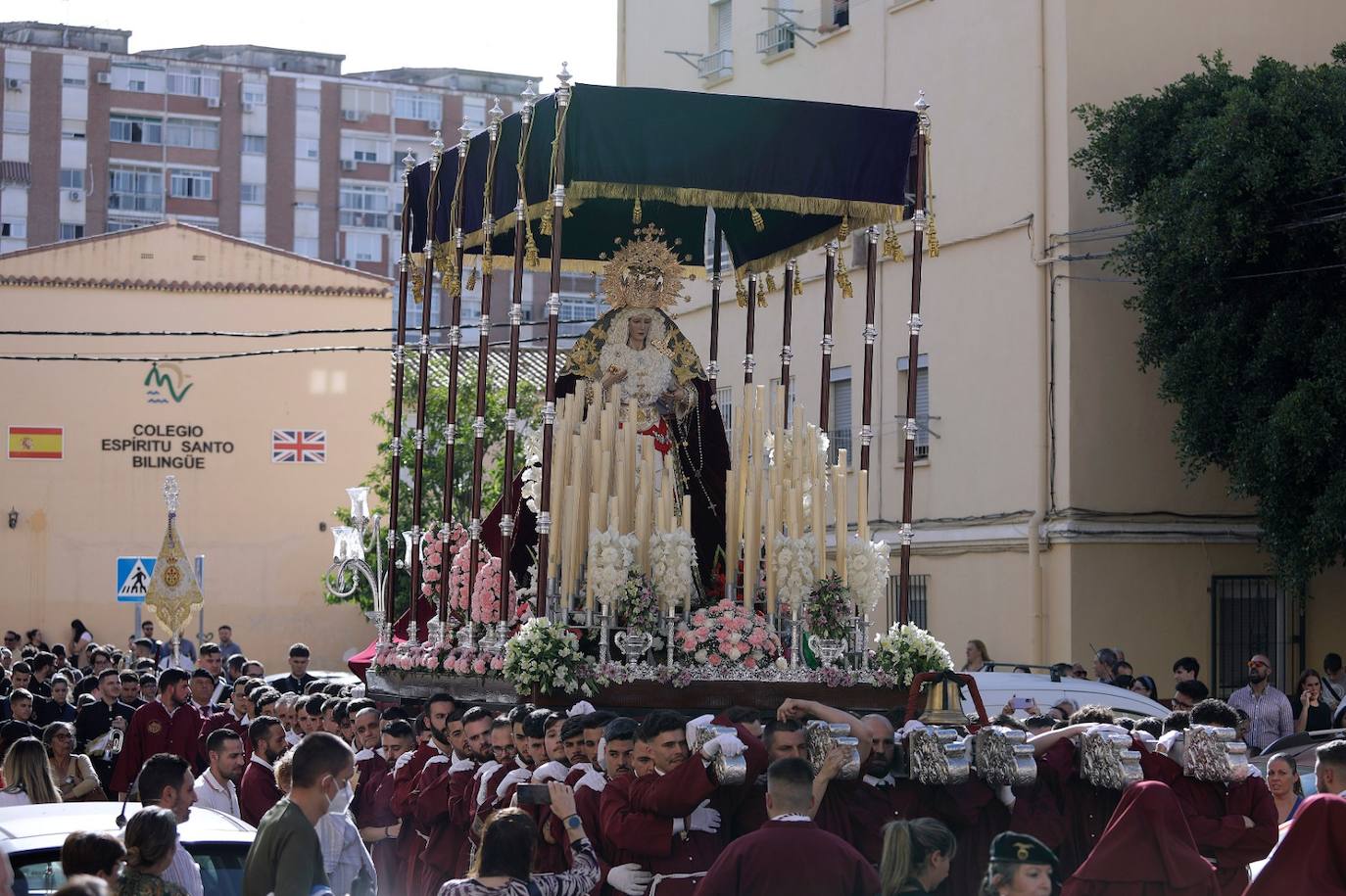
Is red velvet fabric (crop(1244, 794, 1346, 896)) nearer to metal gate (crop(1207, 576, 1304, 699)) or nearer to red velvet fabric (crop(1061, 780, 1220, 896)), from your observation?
Result: red velvet fabric (crop(1061, 780, 1220, 896))

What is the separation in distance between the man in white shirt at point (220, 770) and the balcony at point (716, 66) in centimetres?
1530

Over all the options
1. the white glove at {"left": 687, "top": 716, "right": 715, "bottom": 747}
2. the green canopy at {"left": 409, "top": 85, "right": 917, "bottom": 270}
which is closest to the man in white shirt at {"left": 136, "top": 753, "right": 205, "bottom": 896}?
the white glove at {"left": 687, "top": 716, "right": 715, "bottom": 747}

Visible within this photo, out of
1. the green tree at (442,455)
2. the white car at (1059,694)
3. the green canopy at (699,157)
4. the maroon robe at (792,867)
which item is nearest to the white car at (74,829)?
the maroon robe at (792,867)

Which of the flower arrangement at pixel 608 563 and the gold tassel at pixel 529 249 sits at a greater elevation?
the gold tassel at pixel 529 249

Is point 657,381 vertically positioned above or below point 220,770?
above

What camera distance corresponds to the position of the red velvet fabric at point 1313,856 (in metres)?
5.93

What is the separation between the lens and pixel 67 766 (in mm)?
9430

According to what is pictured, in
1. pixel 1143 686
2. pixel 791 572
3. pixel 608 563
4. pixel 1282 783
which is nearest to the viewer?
pixel 1282 783

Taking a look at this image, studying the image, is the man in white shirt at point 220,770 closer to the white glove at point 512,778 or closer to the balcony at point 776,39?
the white glove at point 512,778

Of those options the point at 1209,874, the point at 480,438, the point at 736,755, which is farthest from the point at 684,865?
the point at 480,438

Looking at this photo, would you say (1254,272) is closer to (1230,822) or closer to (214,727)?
(1230,822)

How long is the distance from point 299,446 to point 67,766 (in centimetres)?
2061

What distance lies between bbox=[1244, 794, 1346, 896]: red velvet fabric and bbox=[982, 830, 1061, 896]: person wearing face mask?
4.18 feet

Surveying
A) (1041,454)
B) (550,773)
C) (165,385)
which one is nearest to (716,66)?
(1041,454)
